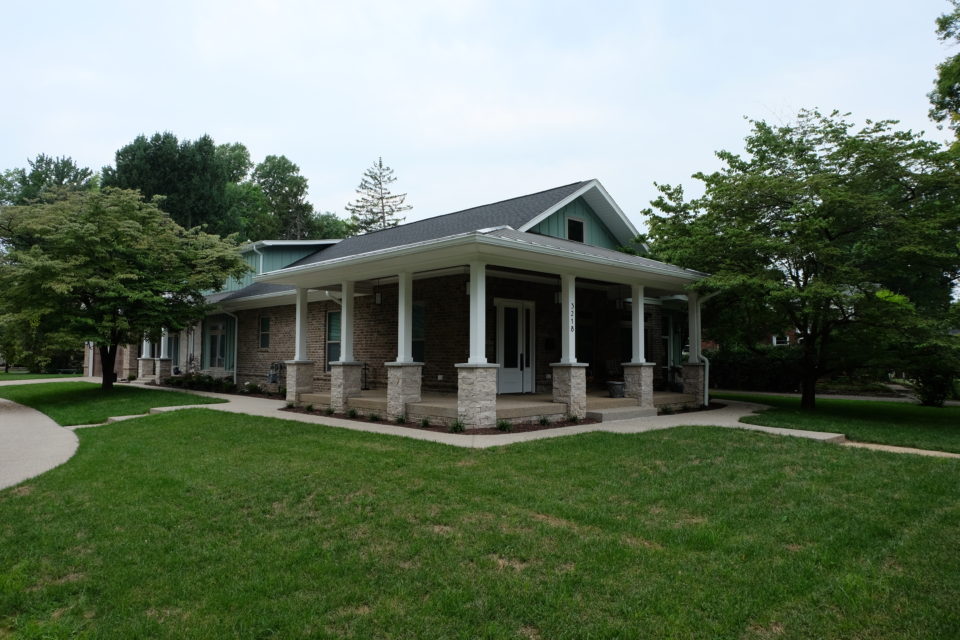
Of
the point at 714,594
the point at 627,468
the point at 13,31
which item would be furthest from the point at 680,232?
the point at 13,31

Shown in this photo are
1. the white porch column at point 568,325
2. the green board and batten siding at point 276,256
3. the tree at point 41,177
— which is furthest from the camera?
the tree at point 41,177

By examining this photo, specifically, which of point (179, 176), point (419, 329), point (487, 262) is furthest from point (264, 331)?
point (179, 176)

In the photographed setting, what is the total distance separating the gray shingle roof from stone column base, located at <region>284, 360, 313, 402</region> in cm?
283

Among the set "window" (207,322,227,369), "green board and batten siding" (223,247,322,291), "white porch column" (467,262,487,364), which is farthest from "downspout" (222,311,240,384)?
"white porch column" (467,262,487,364)

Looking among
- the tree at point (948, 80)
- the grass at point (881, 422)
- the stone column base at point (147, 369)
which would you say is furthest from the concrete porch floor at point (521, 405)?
the stone column base at point (147, 369)

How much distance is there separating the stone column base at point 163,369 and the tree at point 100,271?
11.0ft

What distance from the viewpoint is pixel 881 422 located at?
10.6 metres

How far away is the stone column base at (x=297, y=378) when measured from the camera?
12.6 meters

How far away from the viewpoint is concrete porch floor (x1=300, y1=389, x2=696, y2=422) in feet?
30.7

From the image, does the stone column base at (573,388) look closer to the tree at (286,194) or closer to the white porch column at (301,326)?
the white porch column at (301,326)

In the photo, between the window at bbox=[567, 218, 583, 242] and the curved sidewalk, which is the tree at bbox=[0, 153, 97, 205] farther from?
the window at bbox=[567, 218, 583, 242]

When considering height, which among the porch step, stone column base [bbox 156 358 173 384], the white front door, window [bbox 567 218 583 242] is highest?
window [bbox 567 218 583 242]

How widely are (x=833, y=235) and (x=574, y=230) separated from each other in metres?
5.40

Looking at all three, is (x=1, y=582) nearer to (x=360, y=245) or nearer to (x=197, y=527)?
(x=197, y=527)
